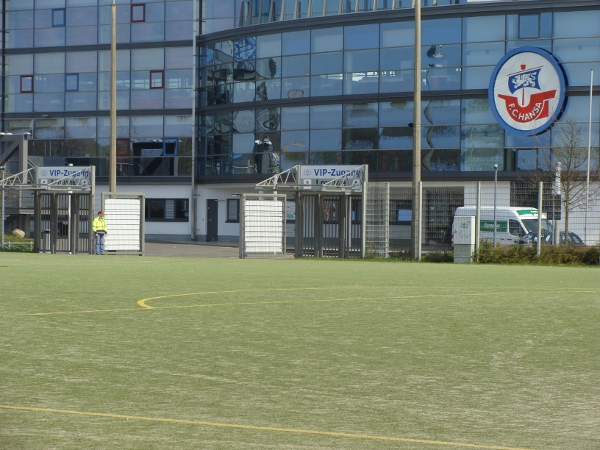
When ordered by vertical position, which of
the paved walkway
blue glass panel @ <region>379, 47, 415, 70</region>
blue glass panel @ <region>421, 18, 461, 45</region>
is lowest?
the paved walkway

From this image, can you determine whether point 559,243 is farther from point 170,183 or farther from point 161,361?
point 170,183

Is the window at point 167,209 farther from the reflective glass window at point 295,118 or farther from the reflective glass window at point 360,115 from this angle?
the reflective glass window at point 360,115

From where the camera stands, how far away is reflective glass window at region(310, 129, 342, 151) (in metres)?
52.0

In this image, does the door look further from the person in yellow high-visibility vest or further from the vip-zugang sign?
the person in yellow high-visibility vest

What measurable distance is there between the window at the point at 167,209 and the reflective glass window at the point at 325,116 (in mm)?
11401

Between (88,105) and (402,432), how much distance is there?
5700 centimetres

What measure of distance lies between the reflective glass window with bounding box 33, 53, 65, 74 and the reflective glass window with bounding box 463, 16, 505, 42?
25943mm

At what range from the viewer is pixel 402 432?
20.2 ft

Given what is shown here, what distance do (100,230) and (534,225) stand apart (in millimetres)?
15903

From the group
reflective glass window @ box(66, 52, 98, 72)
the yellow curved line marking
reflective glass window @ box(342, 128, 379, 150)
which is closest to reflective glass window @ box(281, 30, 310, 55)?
reflective glass window @ box(342, 128, 379, 150)

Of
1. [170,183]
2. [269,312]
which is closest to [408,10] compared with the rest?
[170,183]

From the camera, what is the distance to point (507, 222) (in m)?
32.7

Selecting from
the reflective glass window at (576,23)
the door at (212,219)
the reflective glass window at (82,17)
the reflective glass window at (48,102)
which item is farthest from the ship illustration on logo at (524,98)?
the reflective glass window at (48,102)

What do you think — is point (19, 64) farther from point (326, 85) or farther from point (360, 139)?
point (360, 139)
